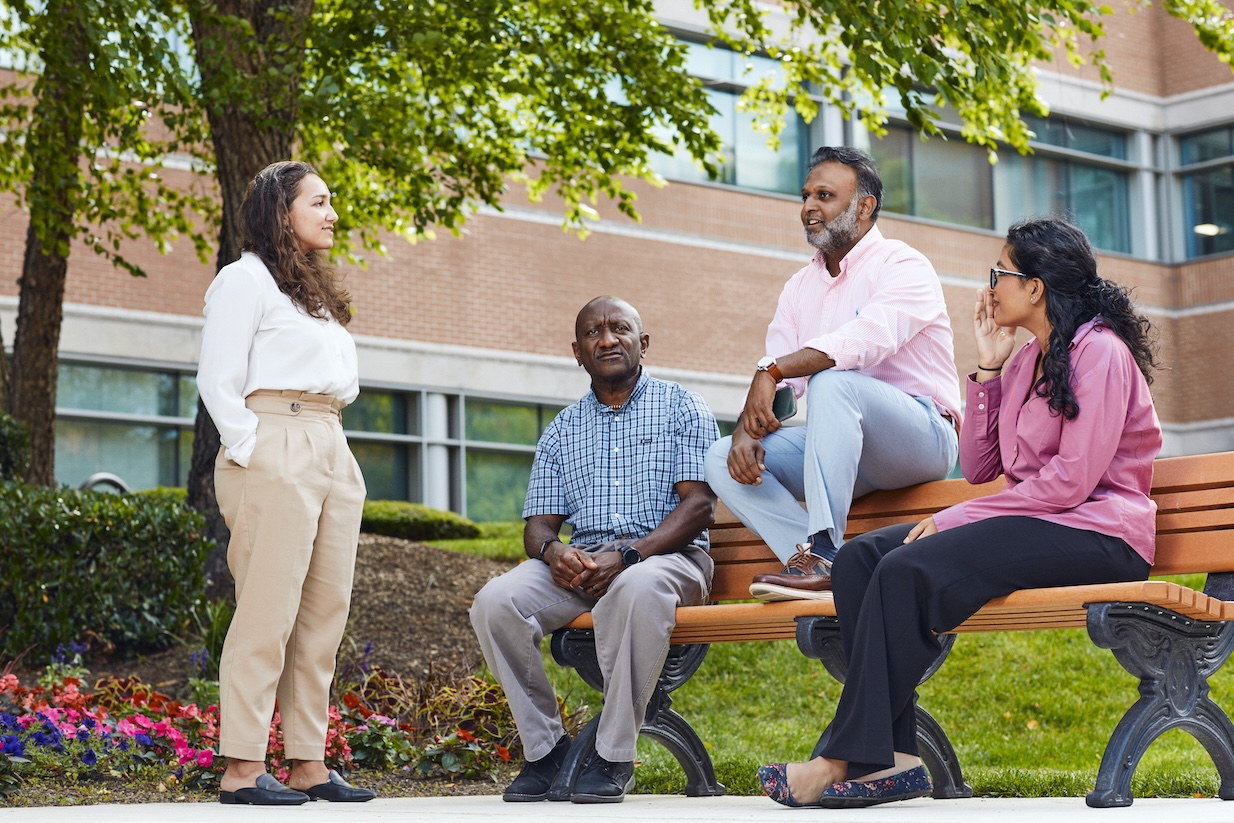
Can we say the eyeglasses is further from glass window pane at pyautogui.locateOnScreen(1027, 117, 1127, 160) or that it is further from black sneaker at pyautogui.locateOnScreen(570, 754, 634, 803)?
glass window pane at pyautogui.locateOnScreen(1027, 117, 1127, 160)

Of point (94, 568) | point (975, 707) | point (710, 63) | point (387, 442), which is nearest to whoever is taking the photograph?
point (975, 707)

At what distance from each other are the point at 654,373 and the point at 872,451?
14.8 meters

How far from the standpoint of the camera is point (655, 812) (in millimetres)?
4402

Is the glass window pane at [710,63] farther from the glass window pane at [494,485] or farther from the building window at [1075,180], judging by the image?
the glass window pane at [494,485]

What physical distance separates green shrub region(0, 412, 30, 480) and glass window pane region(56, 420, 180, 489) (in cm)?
655

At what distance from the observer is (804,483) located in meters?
4.93

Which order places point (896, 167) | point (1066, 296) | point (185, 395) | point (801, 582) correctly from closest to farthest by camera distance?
point (1066, 296) < point (801, 582) < point (185, 395) < point (896, 167)

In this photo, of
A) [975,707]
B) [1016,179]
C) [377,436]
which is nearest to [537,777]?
[975,707]

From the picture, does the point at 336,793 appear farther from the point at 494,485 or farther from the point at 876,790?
the point at 494,485

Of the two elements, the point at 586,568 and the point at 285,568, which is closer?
the point at 285,568

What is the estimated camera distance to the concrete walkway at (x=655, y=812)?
383cm

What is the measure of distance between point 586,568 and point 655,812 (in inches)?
39.0

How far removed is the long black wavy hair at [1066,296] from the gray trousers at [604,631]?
1.38m

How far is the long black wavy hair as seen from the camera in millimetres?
4398
